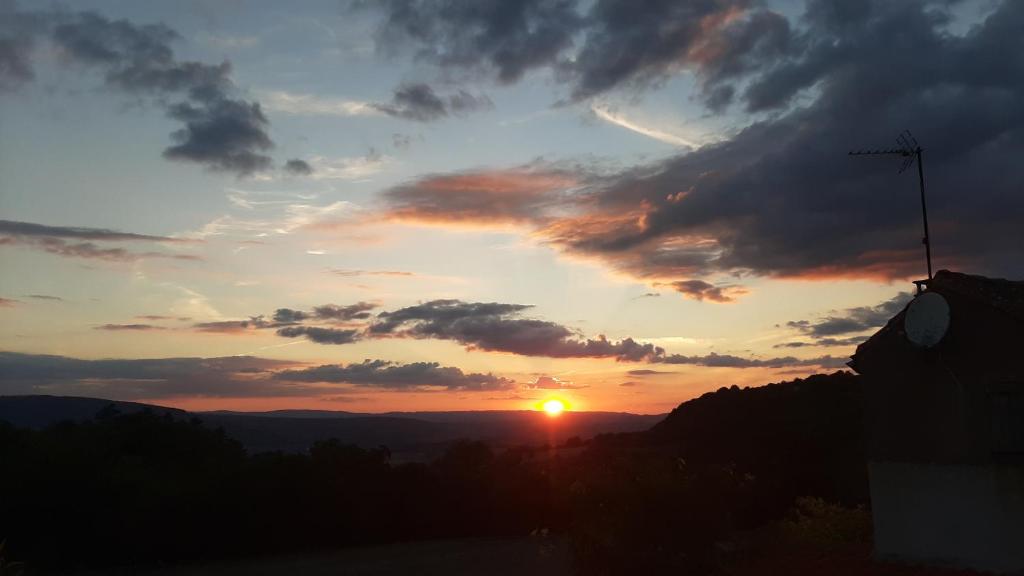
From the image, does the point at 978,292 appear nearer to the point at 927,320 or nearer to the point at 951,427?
the point at 927,320

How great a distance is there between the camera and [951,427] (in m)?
14.2

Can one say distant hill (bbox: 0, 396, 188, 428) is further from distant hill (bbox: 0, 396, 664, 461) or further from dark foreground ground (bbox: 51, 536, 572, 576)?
dark foreground ground (bbox: 51, 536, 572, 576)

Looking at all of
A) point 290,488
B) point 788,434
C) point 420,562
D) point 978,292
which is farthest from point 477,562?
point 978,292

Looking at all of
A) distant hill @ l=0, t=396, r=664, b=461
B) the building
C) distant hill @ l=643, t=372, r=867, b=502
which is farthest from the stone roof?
distant hill @ l=0, t=396, r=664, b=461

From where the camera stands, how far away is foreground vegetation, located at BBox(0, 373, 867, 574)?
2642cm

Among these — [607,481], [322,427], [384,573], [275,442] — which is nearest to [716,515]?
[607,481]

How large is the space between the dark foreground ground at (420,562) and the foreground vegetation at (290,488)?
1.11 meters

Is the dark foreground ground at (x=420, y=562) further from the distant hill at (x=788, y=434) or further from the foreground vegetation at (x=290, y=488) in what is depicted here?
the distant hill at (x=788, y=434)

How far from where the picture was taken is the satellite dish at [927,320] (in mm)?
14422

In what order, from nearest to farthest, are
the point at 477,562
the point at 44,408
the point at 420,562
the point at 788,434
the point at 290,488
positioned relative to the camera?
1. the point at 477,562
2. the point at 420,562
3. the point at 290,488
4. the point at 788,434
5. the point at 44,408

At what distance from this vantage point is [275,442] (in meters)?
117

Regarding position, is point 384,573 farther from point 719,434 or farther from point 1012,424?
point 719,434

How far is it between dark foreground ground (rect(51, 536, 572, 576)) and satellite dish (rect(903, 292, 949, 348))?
10.6 metres

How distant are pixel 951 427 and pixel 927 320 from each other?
6.05 feet
